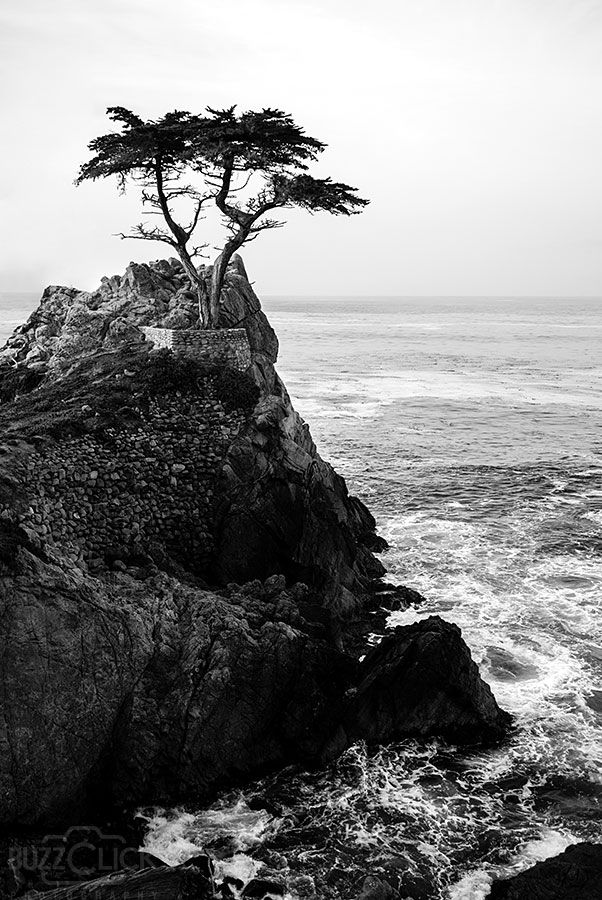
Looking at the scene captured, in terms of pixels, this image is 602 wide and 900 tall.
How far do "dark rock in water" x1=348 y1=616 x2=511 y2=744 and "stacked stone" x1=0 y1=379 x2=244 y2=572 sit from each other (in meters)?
5.73

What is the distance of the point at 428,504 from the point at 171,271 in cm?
1549

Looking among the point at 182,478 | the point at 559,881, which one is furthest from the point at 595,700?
the point at 182,478

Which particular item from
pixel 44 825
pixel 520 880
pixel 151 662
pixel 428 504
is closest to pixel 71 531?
pixel 151 662

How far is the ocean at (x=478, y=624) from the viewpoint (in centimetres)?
1329

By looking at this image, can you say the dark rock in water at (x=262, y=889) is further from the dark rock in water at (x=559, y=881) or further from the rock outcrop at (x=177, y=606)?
the dark rock in water at (x=559, y=881)

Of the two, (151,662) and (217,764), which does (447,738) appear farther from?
(151,662)

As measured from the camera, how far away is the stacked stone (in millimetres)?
17031

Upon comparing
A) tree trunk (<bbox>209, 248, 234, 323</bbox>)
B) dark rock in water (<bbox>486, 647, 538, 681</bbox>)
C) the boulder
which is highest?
tree trunk (<bbox>209, 248, 234, 323</bbox>)

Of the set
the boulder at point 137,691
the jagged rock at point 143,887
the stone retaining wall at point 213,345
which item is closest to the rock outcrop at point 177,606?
the boulder at point 137,691

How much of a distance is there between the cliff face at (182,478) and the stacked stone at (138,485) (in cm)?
3

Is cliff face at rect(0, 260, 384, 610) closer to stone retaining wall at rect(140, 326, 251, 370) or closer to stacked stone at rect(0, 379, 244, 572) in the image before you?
stacked stone at rect(0, 379, 244, 572)

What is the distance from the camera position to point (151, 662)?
48.3 feet

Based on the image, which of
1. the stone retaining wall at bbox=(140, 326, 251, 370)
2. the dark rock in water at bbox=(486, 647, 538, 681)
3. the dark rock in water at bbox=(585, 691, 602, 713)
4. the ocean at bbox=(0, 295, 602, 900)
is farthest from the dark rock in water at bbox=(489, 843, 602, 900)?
the stone retaining wall at bbox=(140, 326, 251, 370)

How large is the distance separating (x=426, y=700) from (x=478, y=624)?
531 cm
